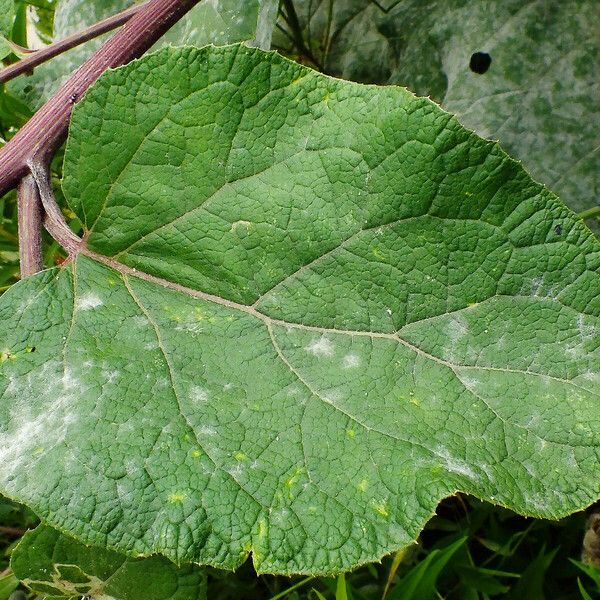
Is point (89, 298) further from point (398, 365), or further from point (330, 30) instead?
point (330, 30)

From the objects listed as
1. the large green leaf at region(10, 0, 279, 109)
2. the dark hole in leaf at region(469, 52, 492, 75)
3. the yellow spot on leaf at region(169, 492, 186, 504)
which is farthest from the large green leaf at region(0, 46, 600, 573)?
the dark hole in leaf at region(469, 52, 492, 75)

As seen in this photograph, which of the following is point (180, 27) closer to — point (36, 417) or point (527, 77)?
point (527, 77)

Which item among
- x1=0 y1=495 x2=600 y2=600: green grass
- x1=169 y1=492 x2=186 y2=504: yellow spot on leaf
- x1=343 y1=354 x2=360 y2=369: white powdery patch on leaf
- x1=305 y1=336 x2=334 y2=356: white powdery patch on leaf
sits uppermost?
x1=169 y1=492 x2=186 y2=504: yellow spot on leaf

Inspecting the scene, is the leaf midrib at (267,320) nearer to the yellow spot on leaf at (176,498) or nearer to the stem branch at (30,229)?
the stem branch at (30,229)

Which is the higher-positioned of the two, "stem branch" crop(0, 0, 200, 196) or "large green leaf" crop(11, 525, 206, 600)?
"stem branch" crop(0, 0, 200, 196)

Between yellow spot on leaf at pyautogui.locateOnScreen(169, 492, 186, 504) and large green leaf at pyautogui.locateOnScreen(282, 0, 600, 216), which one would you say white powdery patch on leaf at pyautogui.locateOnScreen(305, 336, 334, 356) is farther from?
large green leaf at pyautogui.locateOnScreen(282, 0, 600, 216)

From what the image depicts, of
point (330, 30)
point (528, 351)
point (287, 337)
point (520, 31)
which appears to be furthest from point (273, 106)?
point (330, 30)

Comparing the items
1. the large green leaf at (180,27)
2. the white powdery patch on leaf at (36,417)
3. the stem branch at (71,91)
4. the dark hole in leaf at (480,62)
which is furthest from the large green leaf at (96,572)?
the dark hole in leaf at (480,62)
